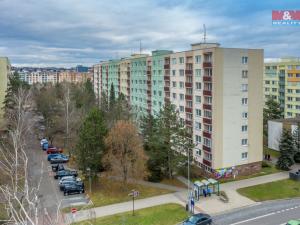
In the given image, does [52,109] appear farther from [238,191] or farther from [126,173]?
[238,191]

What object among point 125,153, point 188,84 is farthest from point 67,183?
point 188,84

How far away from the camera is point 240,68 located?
41594 millimetres

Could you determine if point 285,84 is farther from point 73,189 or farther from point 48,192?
point 48,192

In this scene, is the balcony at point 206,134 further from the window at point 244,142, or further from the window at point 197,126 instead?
the window at point 244,142

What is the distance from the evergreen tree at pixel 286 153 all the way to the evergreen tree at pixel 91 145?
2462cm

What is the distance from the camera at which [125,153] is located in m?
36.2

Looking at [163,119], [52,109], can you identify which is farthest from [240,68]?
[52,109]

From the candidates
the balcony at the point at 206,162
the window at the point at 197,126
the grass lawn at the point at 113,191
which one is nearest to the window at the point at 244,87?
the window at the point at 197,126

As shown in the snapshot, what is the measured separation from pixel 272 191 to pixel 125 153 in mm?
16650

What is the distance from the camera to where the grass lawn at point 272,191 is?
1403 inches

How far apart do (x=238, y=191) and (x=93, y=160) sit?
53.2 ft

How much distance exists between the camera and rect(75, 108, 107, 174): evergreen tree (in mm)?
36125

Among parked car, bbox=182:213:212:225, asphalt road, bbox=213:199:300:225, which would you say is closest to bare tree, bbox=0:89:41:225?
parked car, bbox=182:213:212:225

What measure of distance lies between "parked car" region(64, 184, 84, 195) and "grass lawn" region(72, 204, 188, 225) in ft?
24.0
